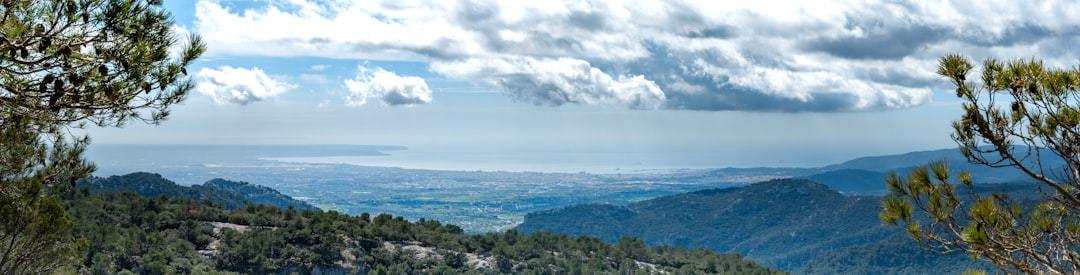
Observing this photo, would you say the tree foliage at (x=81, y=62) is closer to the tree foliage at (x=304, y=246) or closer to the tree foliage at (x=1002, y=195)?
the tree foliage at (x=1002, y=195)

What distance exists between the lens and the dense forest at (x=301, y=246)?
38.9 m

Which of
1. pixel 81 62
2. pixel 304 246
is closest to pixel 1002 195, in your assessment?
pixel 81 62

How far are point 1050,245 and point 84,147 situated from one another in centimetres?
1177

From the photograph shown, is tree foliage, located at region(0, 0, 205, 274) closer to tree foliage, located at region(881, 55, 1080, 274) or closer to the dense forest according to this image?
tree foliage, located at region(881, 55, 1080, 274)

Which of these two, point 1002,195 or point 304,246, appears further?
point 304,246

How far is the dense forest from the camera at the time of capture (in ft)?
128

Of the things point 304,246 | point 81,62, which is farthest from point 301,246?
point 81,62

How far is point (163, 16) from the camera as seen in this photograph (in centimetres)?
736

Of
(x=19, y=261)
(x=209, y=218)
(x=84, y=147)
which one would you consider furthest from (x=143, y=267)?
(x=84, y=147)

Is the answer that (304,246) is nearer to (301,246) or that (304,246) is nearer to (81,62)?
(301,246)

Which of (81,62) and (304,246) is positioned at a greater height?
(81,62)

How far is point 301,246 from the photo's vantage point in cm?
4838

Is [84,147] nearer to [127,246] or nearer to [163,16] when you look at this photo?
[163,16]

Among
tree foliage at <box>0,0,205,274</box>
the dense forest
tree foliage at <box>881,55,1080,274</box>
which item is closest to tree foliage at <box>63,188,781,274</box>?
the dense forest
